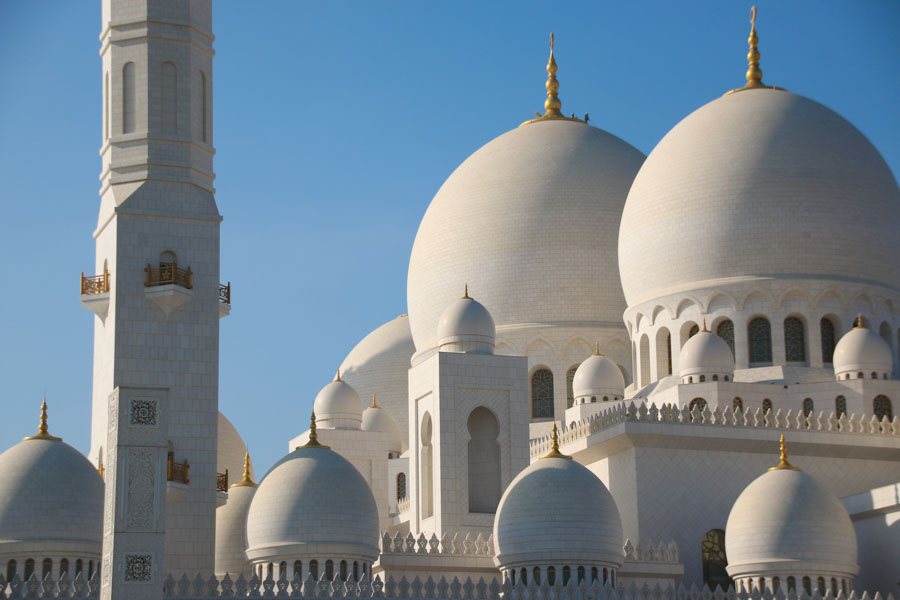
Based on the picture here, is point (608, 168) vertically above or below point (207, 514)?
above

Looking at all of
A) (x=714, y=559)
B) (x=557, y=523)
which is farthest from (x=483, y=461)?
(x=557, y=523)

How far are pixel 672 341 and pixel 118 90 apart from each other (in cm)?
1423

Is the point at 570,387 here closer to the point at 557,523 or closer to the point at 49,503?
the point at 557,523

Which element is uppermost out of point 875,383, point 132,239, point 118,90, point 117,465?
point 118,90

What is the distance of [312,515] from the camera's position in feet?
92.2

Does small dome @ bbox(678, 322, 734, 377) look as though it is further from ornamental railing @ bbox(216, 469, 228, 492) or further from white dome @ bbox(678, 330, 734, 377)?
ornamental railing @ bbox(216, 469, 228, 492)

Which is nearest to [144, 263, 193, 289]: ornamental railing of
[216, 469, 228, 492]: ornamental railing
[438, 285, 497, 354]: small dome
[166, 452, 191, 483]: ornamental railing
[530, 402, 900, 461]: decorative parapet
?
[166, 452, 191, 483]: ornamental railing

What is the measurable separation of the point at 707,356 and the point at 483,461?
18.3ft

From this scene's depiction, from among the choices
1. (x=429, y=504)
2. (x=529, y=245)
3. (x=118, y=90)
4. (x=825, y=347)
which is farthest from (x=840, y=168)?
(x=118, y=90)

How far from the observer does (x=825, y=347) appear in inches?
1446

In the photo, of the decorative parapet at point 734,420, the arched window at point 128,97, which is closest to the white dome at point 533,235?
the decorative parapet at point 734,420

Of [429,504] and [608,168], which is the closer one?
[429,504]

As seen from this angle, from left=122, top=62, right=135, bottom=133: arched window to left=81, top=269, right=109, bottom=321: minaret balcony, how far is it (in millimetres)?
2810

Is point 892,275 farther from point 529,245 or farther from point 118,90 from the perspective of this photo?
point 118,90
